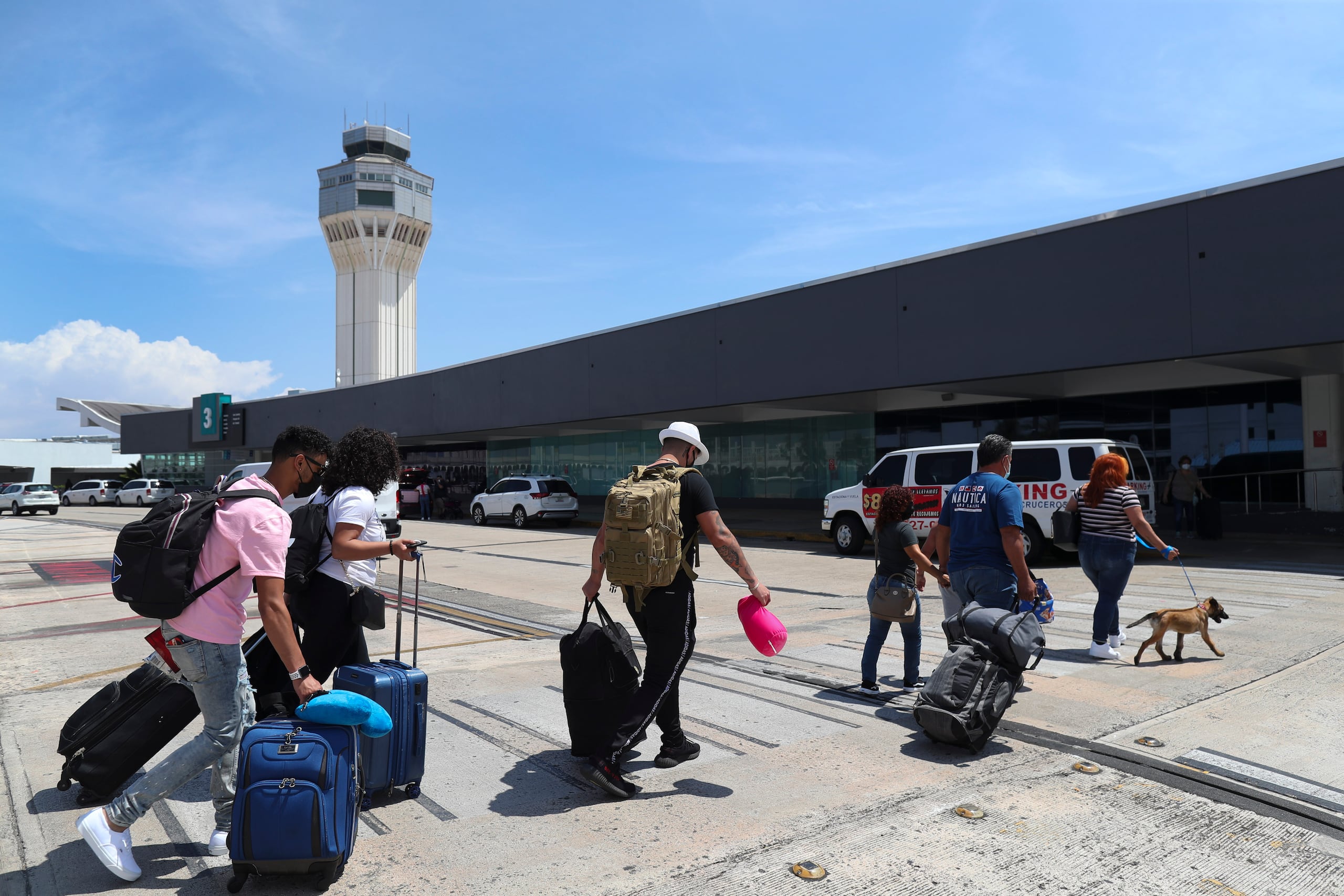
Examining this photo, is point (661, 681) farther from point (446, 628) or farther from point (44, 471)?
point (44, 471)

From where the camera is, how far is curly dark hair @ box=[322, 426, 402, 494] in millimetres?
4504

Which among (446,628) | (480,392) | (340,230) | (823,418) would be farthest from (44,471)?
(446,628)

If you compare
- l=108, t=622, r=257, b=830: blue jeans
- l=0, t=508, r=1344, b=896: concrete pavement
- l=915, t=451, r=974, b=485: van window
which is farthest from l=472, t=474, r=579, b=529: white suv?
l=108, t=622, r=257, b=830: blue jeans

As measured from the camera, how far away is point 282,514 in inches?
140

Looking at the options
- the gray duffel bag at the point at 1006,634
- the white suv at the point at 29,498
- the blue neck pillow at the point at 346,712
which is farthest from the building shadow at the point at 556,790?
the white suv at the point at 29,498

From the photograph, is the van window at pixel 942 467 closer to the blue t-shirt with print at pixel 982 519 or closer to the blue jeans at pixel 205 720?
the blue t-shirt with print at pixel 982 519

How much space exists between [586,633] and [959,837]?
2.01m

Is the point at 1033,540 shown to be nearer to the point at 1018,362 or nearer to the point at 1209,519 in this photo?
the point at 1018,362

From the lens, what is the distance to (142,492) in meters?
50.2

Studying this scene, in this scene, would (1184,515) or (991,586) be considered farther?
(1184,515)

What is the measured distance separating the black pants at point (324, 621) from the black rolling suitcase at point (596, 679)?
1.10 meters

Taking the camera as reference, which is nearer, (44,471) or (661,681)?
(661,681)

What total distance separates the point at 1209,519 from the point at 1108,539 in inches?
523

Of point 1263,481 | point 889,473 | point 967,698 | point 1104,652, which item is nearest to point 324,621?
point 967,698
